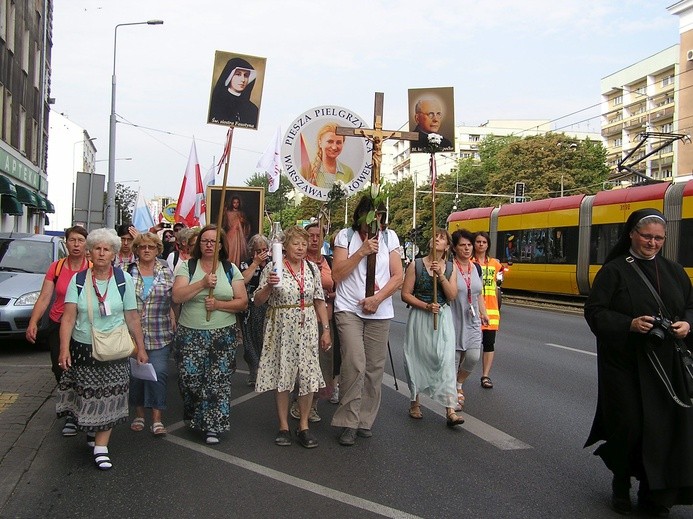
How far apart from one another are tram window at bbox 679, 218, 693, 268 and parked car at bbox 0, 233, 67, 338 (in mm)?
13975

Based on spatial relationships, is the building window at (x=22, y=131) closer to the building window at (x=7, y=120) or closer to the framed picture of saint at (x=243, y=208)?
the building window at (x=7, y=120)

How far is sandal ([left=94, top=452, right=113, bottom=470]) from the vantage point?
5160 mm

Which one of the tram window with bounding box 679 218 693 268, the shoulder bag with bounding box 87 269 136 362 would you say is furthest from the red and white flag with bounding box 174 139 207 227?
the tram window with bounding box 679 218 693 268

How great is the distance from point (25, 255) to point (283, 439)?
7522 mm

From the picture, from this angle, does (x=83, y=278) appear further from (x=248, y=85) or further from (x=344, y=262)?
(x=248, y=85)

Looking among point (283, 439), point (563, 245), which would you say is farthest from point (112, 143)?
point (283, 439)

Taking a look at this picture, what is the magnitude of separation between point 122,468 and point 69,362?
84cm

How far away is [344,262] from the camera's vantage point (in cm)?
602

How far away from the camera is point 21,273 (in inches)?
440

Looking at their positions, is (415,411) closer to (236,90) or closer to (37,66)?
(236,90)

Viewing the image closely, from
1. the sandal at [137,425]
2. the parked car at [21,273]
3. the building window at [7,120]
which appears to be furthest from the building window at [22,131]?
the sandal at [137,425]

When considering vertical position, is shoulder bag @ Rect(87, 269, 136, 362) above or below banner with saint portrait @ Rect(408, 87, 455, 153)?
below

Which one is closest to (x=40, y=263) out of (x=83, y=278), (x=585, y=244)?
(x=83, y=278)

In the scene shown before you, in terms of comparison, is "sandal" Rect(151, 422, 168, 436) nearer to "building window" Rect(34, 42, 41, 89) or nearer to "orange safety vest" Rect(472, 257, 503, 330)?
"orange safety vest" Rect(472, 257, 503, 330)
